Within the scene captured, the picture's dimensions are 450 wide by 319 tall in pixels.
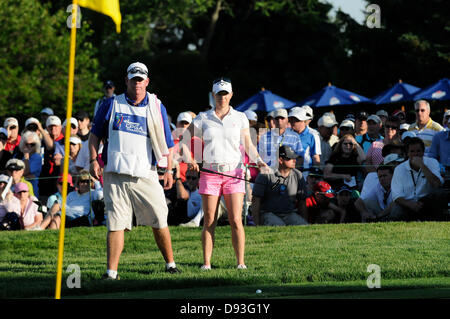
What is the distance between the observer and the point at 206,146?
35.5 feet

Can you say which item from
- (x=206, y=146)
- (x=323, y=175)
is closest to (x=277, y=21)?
(x=323, y=175)

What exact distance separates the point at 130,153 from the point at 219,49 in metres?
44.2

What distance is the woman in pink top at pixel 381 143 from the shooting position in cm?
1536

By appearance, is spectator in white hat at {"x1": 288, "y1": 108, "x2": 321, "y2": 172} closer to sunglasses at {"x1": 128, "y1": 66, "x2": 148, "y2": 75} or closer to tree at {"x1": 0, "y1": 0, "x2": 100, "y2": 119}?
sunglasses at {"x1": 128, "y1": 66, "x2": 148, "y2": 75}

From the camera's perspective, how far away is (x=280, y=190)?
47.1ft

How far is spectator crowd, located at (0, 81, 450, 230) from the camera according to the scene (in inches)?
564

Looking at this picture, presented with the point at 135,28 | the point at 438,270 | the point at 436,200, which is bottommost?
the point at 438,270

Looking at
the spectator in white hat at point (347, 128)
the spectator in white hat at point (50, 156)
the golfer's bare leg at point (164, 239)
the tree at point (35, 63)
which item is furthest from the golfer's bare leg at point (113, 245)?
the tree at point (35, 63)

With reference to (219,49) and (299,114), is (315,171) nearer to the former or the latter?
(299,114)

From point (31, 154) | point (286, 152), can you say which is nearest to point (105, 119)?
point (286, 152)

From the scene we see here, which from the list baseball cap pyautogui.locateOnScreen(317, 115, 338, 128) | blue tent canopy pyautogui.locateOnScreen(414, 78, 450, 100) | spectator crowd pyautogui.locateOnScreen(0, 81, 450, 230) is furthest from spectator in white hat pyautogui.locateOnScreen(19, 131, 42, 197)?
blue tent canopy pyautogui.locateOnScreen(414, 78, 450, 100)

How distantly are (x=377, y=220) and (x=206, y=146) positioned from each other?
4888 millimetres

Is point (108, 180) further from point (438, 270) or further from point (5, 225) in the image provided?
point (5, 225)

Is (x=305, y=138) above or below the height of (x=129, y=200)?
above
